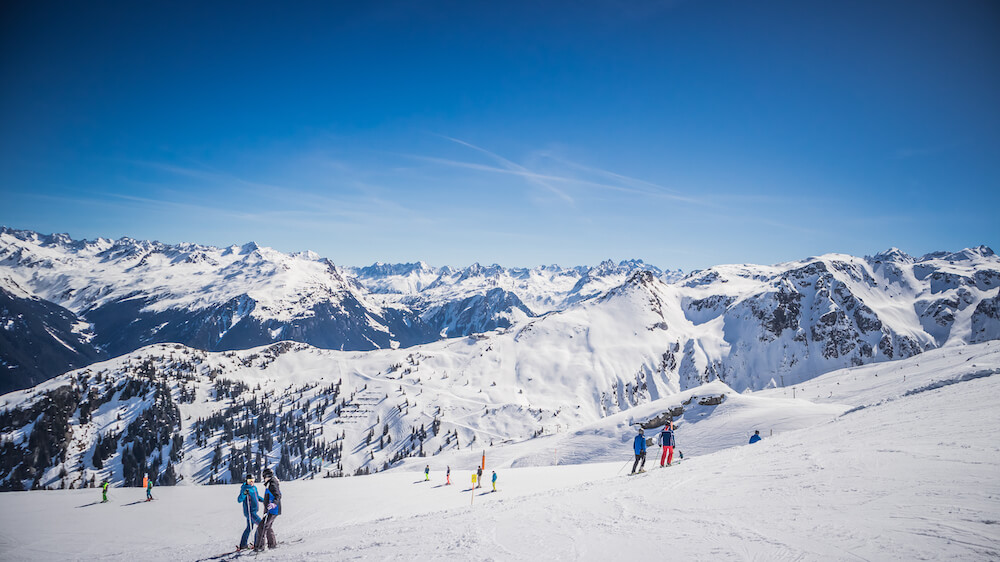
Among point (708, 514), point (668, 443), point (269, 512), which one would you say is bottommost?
point (668, 443)

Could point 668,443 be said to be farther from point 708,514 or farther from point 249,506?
point 249,506

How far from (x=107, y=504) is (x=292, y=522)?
1863 cm

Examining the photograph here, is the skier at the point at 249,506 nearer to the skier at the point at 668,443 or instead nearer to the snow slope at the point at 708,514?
the snow slope at the point at 708,514

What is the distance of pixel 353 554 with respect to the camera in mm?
11820

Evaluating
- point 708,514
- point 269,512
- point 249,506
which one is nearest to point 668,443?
point 708,514

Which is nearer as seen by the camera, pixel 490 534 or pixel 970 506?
pixel 970 506

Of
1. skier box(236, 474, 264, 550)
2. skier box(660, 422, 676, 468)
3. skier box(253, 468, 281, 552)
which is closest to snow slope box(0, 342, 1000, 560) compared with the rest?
skier box(253, 468, 281, 552)

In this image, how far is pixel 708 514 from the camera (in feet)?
37.3

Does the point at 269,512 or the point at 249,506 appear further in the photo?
the point at 249,506

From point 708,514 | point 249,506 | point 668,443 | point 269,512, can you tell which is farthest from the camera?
point 668,443

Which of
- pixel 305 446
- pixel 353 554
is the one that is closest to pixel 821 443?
pixel 353 554

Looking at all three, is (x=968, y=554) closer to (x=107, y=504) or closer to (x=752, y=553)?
(x=752, y=553)

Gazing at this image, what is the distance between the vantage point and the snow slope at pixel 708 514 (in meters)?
8.64

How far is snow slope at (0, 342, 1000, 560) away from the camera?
Answer: 8641mm
